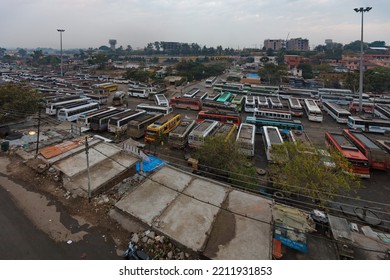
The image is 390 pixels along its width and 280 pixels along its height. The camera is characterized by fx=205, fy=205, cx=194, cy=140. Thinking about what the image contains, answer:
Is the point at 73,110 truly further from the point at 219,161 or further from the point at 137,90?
the point at 219,161

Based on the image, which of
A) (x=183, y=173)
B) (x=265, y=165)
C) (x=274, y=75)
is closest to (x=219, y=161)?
(x=183, y=173)

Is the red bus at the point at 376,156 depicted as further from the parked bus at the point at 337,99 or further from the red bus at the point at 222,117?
the parked bus at the point at 337,99

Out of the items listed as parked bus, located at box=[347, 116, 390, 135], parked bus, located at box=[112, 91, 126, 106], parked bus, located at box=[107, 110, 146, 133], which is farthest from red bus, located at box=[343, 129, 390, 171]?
parked bus, located at box=[112, 91, 126, 106]

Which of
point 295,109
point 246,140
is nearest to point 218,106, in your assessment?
point 295,109

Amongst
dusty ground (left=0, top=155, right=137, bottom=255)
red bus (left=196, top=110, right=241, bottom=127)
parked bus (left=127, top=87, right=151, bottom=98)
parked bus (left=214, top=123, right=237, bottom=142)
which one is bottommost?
dusty ground (left=0, top=155, right=137, bottom=255)

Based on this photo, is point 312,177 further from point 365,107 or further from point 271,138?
point 365,107

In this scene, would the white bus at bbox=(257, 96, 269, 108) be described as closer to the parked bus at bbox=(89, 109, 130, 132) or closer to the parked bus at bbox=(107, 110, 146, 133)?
the parked bus at bbox=(107, 110, 146, 133)
